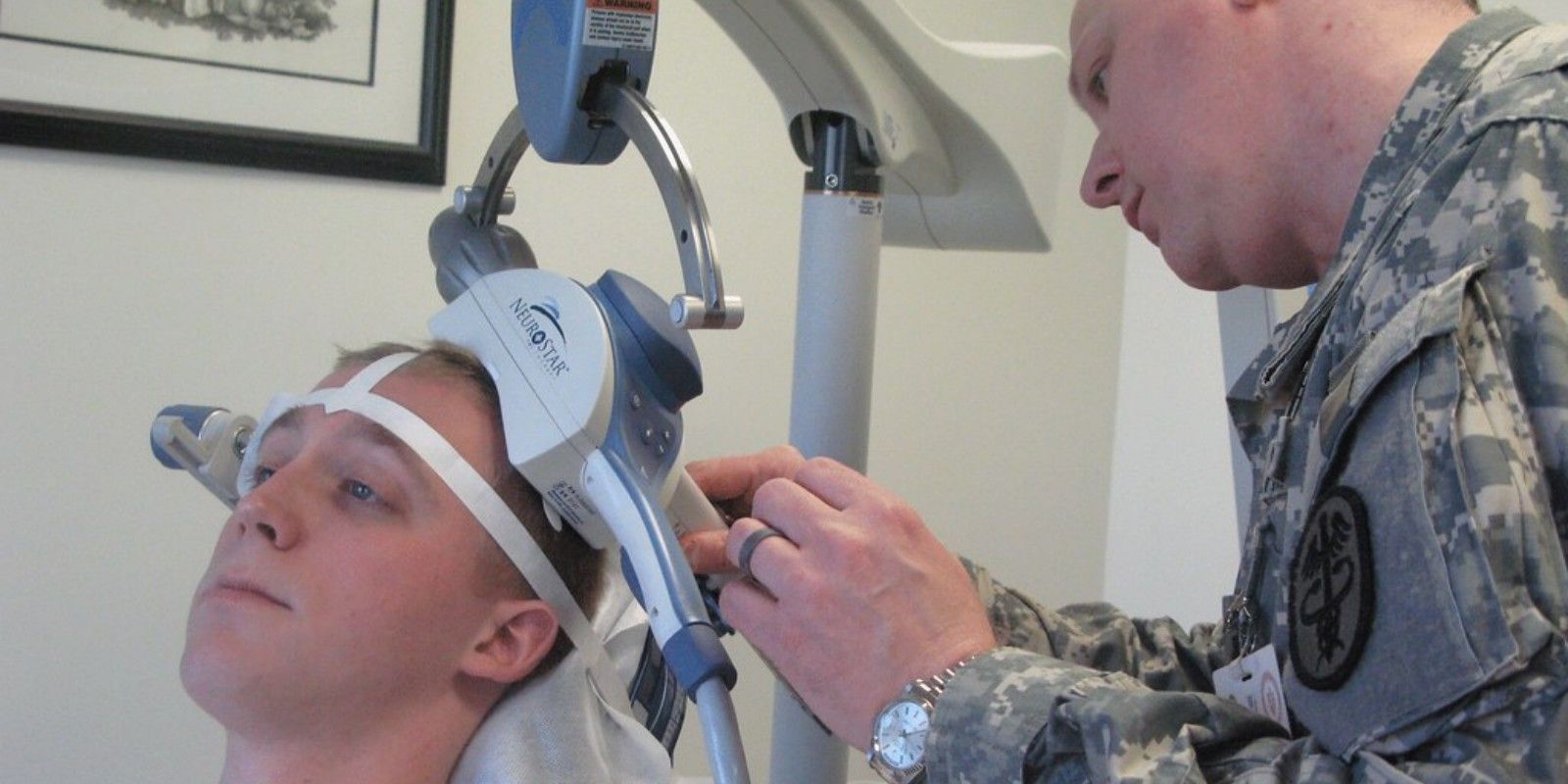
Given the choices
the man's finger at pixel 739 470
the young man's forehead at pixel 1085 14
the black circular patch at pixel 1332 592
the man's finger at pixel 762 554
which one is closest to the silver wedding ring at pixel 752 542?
the man's finger at pixel 762 554

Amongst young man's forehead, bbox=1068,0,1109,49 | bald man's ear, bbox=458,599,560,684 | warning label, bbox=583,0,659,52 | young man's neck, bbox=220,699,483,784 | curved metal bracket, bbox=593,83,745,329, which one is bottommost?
young man's neck, bbox=220,699,483,784

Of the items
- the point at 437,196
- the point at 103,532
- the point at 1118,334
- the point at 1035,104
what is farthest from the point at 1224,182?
the point at 1118,334

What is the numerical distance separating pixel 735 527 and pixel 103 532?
123cm

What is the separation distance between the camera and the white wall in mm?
1851

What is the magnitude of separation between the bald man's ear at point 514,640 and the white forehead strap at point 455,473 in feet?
0.05

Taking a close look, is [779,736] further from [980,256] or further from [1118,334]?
[1118,334]

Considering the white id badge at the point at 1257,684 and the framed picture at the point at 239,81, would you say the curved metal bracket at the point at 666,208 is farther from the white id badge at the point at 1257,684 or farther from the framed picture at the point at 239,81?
the framed picture at the point at 239,81

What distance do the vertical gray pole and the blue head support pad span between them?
30 cm

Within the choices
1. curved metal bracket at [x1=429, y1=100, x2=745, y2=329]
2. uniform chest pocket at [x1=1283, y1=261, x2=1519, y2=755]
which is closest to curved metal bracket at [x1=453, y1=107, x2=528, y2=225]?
curved metal bracket at [x1=429, y1=100, x2=745, y2=329]

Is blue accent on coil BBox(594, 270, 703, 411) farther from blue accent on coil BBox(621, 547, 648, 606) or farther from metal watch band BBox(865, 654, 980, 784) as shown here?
metal watch band BBox(865, 654, 980, 784)

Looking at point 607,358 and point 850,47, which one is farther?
A: point 850,47

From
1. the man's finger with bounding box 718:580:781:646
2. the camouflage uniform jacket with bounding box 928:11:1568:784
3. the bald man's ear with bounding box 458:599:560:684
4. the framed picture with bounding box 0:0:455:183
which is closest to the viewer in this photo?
the camouflage uniform jacket with bounding box 928:11:1568:784

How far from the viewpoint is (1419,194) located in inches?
33.1

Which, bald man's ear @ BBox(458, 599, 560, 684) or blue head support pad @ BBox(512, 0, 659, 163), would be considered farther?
bald man's ear @ BBox(458, 599, 560, 684)
